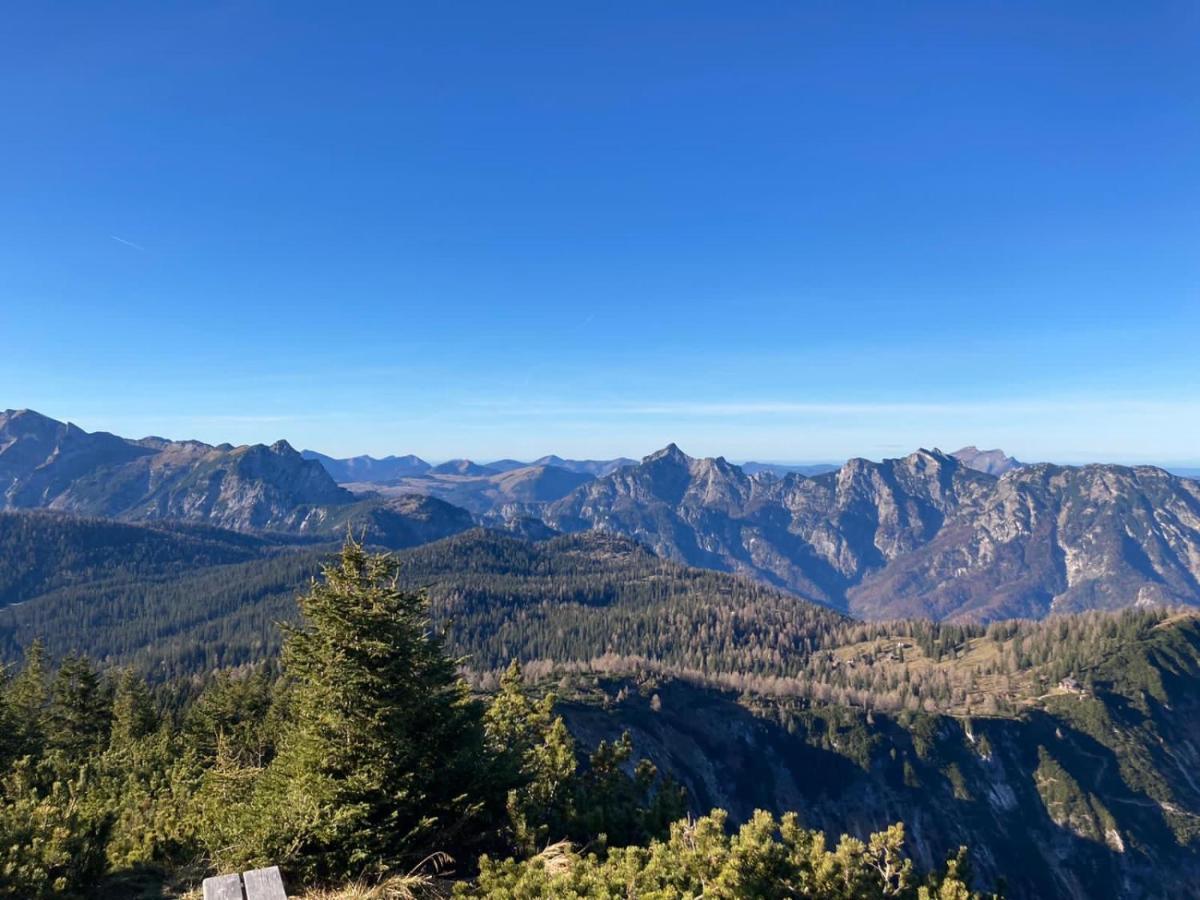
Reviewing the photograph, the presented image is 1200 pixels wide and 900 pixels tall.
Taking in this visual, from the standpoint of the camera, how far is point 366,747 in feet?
74.6

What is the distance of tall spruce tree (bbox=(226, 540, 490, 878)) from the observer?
20719 mm

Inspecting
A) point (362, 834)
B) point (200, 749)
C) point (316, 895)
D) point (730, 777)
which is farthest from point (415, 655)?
point (730, 777)

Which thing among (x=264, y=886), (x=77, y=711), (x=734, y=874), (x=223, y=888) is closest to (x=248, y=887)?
(x=264, y=886)

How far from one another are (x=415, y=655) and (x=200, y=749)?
45838 millimetres

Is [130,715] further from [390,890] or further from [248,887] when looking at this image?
[248,887]

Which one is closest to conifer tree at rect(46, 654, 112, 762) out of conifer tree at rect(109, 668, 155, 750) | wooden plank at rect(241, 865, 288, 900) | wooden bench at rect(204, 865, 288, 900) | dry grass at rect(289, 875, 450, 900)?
conifer tree at rect(109, 668, 155, 750)

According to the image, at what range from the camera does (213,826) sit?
23.8 metres

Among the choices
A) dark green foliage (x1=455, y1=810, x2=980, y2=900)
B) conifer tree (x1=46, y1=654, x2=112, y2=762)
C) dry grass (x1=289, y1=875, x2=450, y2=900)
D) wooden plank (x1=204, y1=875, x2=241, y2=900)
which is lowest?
conifer tree (x1=46, y1=654, x2=112, y2=762)

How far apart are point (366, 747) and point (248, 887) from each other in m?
10.1

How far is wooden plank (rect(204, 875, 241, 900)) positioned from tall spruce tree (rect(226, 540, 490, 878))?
756 centimetres

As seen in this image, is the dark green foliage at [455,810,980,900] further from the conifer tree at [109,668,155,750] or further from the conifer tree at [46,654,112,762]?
the conifer tree at [46,654,112,762]

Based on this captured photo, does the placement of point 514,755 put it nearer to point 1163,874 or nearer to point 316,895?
point 316,895

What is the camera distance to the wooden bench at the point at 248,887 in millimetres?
12617

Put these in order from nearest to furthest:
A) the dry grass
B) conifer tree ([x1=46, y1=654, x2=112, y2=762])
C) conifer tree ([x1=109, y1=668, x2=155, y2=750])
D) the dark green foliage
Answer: the dark green foliage
the dry grass
conifer tree ([x1=109, y1=668, x2=155, y2=750])
conifer tree ([x1=46, y1=654, x2=112, y2=762])
